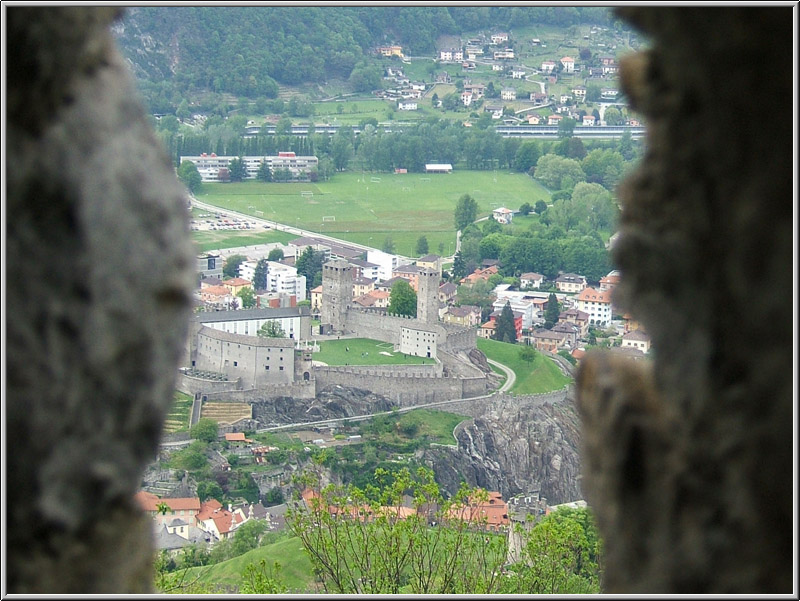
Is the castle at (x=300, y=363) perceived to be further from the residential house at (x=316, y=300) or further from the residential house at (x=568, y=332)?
the residential house at (x=568, y=332)

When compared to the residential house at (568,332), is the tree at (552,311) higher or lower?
higher

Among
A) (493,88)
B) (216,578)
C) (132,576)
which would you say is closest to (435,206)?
(493,88)

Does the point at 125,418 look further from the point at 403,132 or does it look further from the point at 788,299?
the point at 403,132

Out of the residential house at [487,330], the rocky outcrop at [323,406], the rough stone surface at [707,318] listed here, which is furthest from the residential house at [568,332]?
the rough stone surface at [707,318]

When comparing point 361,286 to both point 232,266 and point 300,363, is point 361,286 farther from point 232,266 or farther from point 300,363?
point 300,363

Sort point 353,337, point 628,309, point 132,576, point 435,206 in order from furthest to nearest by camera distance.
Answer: point 435,206
point 353,337
point 132,576
point 628,309

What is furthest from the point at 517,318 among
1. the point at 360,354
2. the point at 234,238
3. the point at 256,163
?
the point at 256,163

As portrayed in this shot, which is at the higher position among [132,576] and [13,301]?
[13,301]
